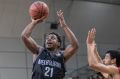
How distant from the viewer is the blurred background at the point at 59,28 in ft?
39.9

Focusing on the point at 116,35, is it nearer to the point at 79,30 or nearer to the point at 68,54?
the point at 79,30

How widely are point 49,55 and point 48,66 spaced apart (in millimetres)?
149

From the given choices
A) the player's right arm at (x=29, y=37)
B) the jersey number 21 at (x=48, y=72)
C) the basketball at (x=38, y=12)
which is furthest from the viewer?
the basketball at (x=38, y=12)

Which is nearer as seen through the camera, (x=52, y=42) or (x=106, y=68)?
(x=106, y=68)

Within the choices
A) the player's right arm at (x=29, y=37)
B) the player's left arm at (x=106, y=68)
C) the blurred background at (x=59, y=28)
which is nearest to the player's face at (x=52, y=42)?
the player's right arm at (x=29, y=37)

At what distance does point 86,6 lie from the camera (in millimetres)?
13383

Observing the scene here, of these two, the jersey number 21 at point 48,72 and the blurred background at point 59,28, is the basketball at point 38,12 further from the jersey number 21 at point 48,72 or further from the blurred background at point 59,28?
the blurred background at point 59,28

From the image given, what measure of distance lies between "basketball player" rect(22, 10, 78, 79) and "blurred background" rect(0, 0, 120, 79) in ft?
24.8

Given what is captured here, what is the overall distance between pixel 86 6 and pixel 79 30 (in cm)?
102

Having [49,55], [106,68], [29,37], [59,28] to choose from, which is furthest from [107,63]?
[59,28]

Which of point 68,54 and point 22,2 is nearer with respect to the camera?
point 68,54

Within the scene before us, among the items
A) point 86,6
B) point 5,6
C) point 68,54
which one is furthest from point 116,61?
point 86,6

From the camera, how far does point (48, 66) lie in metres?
3.73

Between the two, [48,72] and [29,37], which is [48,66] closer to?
[48,72]
